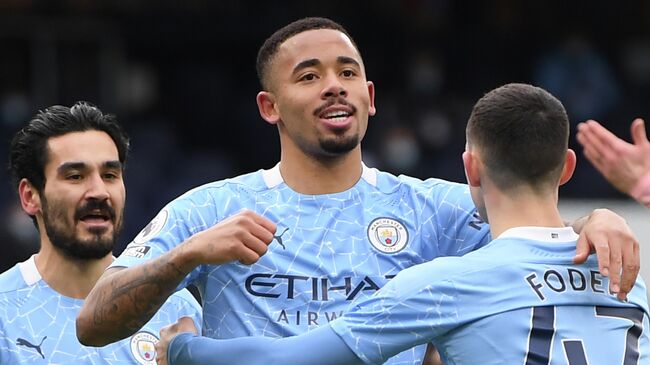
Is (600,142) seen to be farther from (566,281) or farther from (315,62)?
(315,62)

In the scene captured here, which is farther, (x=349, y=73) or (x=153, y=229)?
(x=349, y=73)

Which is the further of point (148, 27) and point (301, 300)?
point (148, 27)

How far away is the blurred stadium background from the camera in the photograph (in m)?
14.8

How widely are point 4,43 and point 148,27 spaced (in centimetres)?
173

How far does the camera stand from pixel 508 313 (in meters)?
4.25

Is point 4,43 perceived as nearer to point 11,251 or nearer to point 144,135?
point 144,135

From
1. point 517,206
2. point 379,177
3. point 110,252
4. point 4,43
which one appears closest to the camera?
point 517,206

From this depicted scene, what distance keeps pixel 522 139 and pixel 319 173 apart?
3.73 feet

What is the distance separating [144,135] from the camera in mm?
14844

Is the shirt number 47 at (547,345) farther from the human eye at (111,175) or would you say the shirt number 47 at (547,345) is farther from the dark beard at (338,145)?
the human eye at (111,175)

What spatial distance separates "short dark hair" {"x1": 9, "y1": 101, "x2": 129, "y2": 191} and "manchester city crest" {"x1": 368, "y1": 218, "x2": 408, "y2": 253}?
1659 mm

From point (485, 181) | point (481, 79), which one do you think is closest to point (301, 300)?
point (485, 181)

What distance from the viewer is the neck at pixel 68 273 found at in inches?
240

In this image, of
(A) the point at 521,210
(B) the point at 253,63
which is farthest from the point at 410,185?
(B) the point at 253,63
